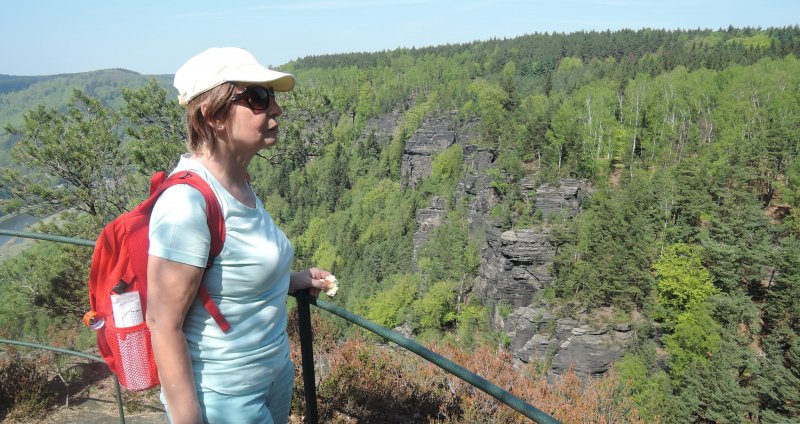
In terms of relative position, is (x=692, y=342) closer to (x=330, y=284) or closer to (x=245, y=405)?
(x=330, y=284)

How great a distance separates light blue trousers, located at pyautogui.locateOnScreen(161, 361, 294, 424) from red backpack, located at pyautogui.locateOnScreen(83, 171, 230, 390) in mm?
152

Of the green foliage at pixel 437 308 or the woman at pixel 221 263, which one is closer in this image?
the woman at pixel 221 263

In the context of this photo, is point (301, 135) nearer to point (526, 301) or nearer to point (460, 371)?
point (460, 371)

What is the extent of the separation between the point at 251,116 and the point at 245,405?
3.00 feet

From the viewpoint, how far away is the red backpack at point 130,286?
1.37 metres

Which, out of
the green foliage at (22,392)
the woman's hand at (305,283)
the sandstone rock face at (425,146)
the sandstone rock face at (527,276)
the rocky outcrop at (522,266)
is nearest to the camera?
the woman's hand at (305,283)

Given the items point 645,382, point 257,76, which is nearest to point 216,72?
point 257,76

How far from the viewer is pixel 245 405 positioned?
5.33 ft

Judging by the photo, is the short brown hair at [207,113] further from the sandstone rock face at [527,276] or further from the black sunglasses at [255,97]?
the sandstone rock face at [527,276]

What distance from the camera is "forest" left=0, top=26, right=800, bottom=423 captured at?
11703 mm

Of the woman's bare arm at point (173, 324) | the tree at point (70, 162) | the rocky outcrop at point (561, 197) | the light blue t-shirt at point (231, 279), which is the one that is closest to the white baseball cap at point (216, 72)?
the light blue t-shirt at point (231, 279)

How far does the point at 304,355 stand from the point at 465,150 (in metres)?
73.7

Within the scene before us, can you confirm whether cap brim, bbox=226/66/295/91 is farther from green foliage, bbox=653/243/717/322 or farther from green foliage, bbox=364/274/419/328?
green foliage, bbox=364/274/419/328

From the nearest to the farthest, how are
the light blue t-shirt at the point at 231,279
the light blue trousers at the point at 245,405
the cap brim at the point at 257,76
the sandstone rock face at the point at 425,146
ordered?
the light blue t-shirt at the point at 231,279 → the cap brim at the point at 257,76 → the light blue trousers at the point at 245,405 → the sandstone rock face at the point at 425,146
